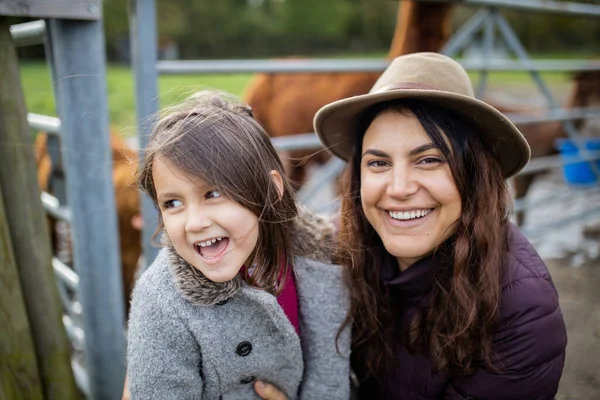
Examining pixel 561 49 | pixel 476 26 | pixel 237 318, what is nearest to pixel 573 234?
pixel 476 26

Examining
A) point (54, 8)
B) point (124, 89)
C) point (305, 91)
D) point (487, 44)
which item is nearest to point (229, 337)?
point (54, 8)

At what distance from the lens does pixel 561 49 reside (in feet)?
94.1

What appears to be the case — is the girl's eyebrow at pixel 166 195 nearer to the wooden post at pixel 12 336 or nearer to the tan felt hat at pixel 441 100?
the wooden post at pixel 12 336

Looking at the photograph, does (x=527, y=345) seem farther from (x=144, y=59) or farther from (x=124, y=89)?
(x=124, y=89)

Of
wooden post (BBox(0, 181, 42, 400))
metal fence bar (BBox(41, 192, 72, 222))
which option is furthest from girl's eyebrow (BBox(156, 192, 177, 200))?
metal fence bar (BBox(41, 192, 72, 222))

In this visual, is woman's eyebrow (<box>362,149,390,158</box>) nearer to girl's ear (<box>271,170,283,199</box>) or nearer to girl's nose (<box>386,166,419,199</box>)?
girl's nose (<box>386,166,419,199</box>)

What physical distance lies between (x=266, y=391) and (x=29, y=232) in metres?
0.77

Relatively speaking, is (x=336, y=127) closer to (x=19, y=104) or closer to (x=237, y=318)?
(x=237, y=318)

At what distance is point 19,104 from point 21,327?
22.4 inches

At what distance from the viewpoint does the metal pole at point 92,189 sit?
1.36 meters

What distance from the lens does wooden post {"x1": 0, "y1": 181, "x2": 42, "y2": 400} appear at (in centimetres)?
118

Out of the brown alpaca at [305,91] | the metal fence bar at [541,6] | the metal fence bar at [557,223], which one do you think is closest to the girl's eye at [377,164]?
the metal fence bar at [541,6]

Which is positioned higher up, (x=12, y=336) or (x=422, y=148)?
(x=422, y=148)

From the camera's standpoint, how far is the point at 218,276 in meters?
1.16
